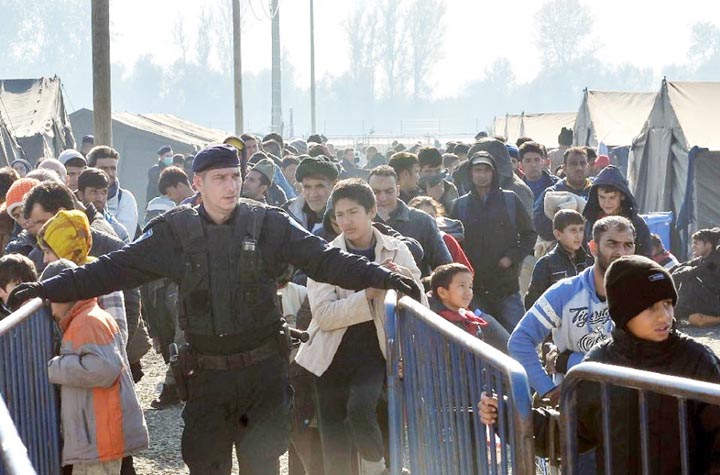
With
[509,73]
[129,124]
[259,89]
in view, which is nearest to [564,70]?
[509,73]

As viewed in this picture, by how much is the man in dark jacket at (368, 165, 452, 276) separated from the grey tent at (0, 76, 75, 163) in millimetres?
14632

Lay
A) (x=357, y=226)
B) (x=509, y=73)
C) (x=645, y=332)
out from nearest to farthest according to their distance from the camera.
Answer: (x=645, y=332), (x=357, y=226), (x=509, y=73)

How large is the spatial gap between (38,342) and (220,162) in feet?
3.64

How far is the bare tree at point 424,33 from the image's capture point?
542 ft

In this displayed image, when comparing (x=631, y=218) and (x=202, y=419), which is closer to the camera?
(x=202, y=419)

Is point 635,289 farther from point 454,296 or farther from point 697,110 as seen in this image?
point 697,110

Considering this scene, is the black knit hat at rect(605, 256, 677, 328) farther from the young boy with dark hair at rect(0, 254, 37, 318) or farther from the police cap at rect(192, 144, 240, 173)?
the young boy with dark hair at rect(0, 254, 37, 318)

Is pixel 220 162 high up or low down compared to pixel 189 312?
up

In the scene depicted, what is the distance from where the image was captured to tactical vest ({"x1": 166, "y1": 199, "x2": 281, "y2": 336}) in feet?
18.0

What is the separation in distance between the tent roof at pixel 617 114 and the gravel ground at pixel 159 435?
55.7 feet

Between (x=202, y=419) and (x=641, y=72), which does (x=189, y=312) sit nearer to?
(x=202, y=419)

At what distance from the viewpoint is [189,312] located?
553 centimetres

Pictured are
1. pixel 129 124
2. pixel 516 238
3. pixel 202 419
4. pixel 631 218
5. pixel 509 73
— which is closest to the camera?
pixel 202 419

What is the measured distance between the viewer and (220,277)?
549cm
